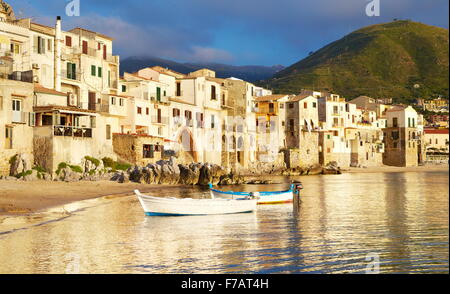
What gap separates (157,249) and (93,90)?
127ft

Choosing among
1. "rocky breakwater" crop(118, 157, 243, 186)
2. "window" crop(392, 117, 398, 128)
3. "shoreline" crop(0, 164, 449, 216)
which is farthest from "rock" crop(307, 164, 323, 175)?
"shoreline" crop(0, 164, 449, 216)

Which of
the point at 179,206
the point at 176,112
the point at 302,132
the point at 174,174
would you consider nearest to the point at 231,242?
the point at 179,206

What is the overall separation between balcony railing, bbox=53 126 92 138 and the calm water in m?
13.2

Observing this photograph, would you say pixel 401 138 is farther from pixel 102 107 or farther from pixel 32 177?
pixel 32 177

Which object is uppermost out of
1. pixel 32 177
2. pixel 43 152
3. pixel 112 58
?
pixel 112 58

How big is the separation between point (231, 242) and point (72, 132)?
28.8 metres

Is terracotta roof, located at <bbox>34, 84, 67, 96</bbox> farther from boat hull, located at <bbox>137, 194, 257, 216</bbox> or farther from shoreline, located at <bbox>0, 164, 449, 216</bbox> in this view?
boat hull, located at <bbox>137, 194, 257, 216</bbox>

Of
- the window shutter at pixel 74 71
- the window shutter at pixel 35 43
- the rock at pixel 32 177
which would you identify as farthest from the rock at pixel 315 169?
the rock at pixel 32 177

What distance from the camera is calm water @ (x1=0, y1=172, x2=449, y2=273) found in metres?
16.5

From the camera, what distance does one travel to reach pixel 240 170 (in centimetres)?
8200

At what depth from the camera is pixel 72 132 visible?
45.9 metres

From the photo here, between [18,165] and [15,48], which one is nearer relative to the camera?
[18,165]
